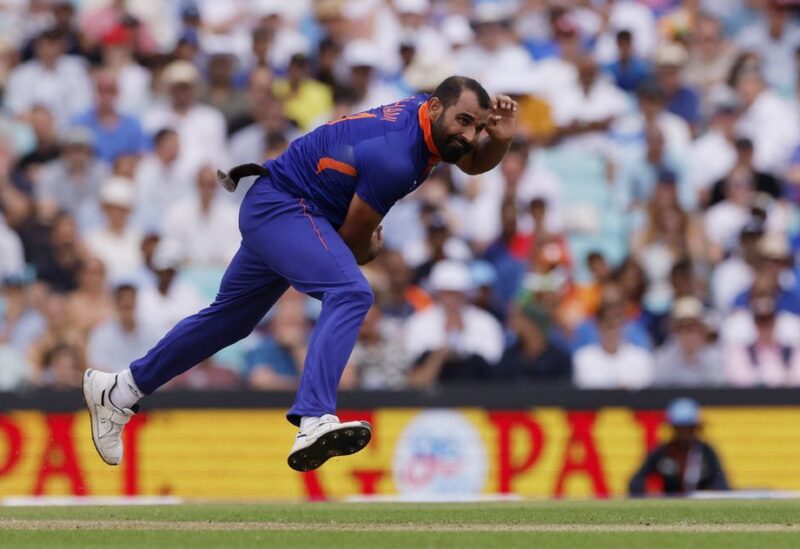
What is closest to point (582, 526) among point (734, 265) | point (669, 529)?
point (669, 529)

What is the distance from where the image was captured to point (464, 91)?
8523 millimetres

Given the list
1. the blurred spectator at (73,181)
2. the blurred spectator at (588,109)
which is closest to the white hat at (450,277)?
the blurred spectator at (588,109)

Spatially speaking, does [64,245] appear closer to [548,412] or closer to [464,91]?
[548,412]

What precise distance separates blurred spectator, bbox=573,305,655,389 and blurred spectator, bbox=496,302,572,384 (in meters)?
0.16

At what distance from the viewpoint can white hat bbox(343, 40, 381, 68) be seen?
1669cm

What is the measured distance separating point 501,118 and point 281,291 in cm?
148

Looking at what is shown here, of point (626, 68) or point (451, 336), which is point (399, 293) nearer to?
point (451, 336)

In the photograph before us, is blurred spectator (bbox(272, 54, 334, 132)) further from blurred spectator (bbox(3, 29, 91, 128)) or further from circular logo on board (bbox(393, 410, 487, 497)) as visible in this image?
circular logo on board (bbox(393, 410, 487, 497))

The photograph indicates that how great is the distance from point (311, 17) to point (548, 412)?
20.7 feet

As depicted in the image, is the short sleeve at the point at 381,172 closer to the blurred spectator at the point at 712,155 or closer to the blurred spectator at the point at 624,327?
the blurred spectator at the point at 624,327

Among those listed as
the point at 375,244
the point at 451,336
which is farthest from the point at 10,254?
the point at 375,244

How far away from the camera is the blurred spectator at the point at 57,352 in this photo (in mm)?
13922

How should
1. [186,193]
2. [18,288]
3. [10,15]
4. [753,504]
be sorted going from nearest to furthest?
1. [753,504]
2. [18,288]
3. [186,193]
4. [10,15]

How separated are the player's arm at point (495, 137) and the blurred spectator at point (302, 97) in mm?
7498
